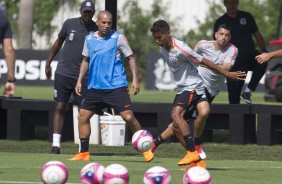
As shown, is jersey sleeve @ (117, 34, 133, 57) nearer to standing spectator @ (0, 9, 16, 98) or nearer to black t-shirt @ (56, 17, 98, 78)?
black t-shirt @ (56, 17, 98, 78)

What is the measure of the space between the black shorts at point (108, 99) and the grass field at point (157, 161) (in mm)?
735

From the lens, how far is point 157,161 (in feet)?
50.3

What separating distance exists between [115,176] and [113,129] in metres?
7.58

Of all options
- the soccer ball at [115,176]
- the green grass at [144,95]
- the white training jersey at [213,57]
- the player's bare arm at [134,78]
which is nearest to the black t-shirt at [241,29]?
the white training jersey at [213,57]

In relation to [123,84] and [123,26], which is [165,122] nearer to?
[123,84]

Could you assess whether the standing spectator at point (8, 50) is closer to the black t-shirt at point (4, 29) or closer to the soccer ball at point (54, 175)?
the black t-shirt at point (4, 29)

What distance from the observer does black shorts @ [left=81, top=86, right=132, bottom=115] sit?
1509 centimetres

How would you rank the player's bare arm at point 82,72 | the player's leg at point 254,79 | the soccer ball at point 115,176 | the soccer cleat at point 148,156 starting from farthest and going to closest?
1. the player's leg at point 254,79
2. the player's bare arm at point 82,72
3. the soccer cleat at point 148,156
4. the soccer ball at point 115,176

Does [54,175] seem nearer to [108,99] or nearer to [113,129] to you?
[108,99]

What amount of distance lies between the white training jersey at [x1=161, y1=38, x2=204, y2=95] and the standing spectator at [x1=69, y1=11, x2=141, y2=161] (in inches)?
33.2

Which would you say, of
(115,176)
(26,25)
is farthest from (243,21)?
(26,25)

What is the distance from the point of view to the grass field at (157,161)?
12.9 metres

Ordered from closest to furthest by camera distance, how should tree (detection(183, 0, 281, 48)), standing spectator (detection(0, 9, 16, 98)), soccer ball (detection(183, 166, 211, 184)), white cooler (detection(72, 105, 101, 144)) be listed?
soccer ball (detection(183, 166, 211, 184)) → standing spectator (detection(0, 9, 16, 98)) → white cooler (detection(72, 105, 101, 144)) → tree (detection(183, 0, 281, 48))

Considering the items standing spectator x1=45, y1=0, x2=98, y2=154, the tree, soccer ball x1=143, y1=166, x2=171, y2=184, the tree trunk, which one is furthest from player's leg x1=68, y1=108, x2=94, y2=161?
the tree
